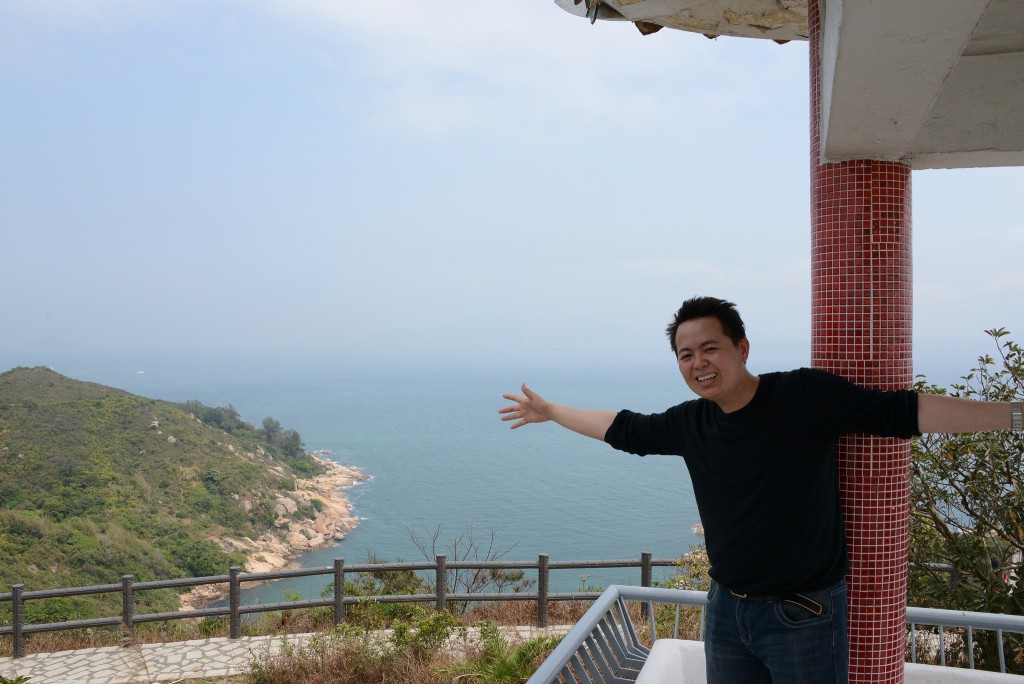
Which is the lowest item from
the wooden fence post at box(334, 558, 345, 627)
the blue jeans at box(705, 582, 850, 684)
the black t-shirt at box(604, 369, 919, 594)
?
the wooden fence post at box(334, 558, 345, 627)

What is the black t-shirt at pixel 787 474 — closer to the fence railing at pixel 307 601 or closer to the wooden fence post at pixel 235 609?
the fence railing at pixel 307 601

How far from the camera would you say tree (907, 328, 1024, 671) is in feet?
13.9

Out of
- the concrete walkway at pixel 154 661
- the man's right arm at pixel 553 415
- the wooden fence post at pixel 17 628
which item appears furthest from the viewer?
the wooden fence post at pixel 17 628

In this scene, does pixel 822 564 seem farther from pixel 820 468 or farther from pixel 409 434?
pixel 409 434

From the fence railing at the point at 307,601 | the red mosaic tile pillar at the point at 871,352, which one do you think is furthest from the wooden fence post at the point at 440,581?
the red mosaic tile pillar at the point at 871,352

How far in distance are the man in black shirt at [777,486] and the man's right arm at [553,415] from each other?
40 centimetres

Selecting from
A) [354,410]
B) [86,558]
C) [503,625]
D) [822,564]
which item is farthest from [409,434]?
[822,564]

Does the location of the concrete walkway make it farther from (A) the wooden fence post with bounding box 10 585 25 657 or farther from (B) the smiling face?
(B) the smiling face

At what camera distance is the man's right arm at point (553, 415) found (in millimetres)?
2408

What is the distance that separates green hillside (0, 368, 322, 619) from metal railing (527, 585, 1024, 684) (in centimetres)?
2012

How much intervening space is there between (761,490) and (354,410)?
10510 cm

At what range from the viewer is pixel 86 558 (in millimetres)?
24219

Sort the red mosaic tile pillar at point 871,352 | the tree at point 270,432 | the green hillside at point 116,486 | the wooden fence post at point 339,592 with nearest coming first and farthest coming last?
1. the red mosaic tile pillar at point 871,352
2. the wooden fence post at point 339,592
3. the green hillside at point 116,486
4. the tree at point 270,432

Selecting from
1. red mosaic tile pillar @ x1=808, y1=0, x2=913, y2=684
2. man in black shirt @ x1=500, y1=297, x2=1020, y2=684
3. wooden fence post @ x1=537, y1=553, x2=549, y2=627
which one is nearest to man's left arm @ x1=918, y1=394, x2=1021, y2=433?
man in black shirt @ x1=500, y1=297, x2=1020, y2=684
